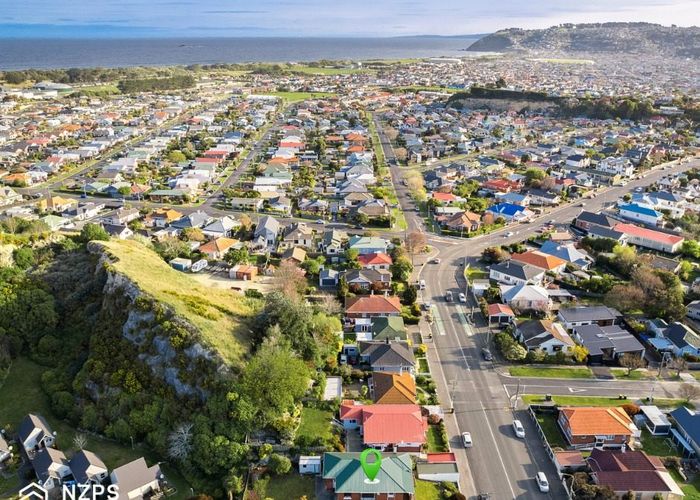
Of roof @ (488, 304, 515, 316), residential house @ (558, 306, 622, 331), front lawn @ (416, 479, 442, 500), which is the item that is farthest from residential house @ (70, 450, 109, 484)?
residential house @ (558, 306, 622, 331)

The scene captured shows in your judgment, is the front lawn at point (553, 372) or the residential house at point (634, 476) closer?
the residential house at point (634, 476)

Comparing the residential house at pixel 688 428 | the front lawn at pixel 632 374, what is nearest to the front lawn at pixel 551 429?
the residential house at pixel 688 428

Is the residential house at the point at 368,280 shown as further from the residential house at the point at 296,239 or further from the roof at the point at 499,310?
the residential house at the point at 296,239

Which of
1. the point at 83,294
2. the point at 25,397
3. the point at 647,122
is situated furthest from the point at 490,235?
the point at 647,122

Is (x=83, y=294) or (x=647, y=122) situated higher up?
(x=647, y=122)

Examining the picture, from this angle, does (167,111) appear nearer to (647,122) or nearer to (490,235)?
(490,235)

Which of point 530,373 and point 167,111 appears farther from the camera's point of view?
point 167,111
